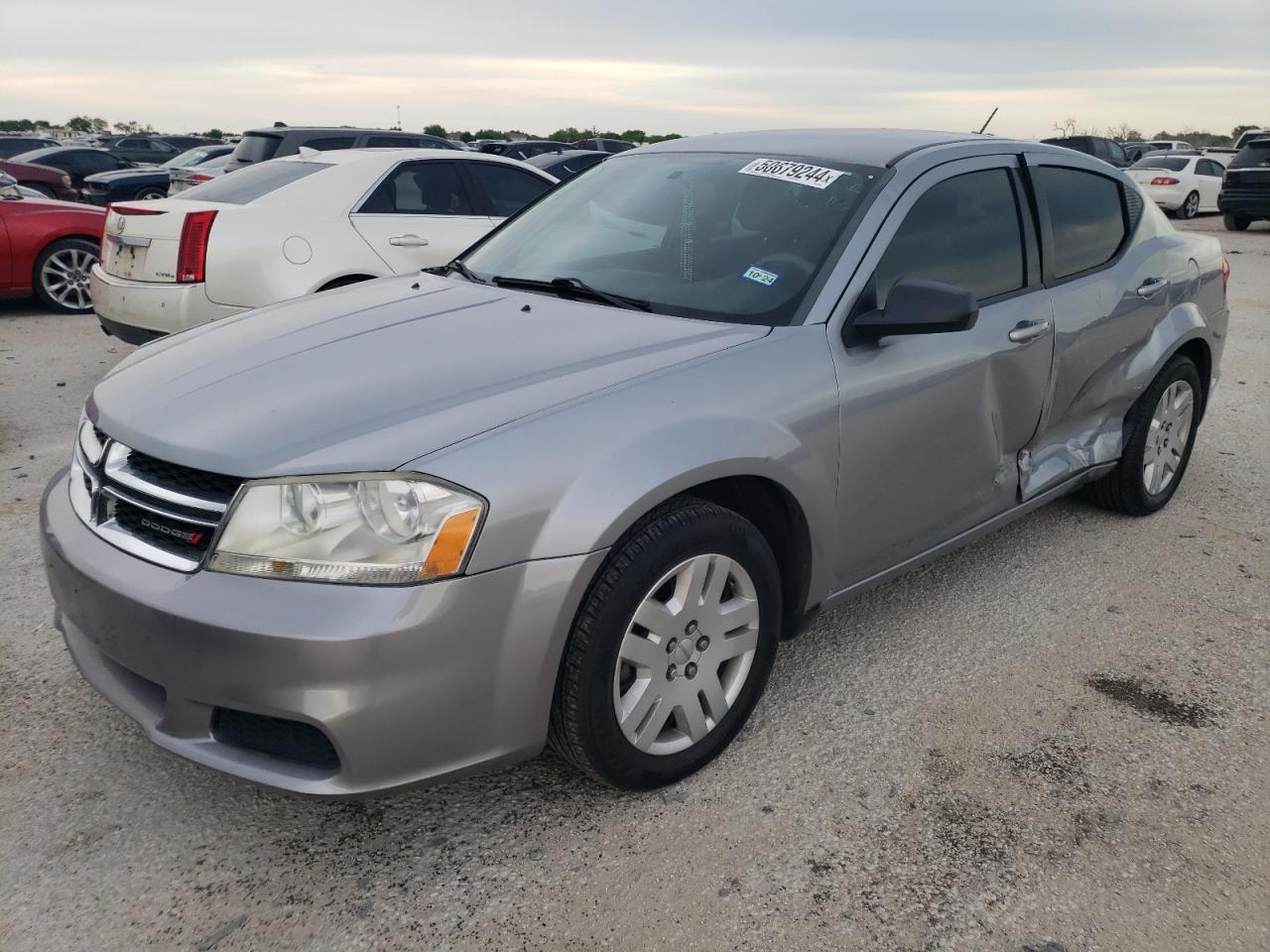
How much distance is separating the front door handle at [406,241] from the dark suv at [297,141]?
3.97 meters

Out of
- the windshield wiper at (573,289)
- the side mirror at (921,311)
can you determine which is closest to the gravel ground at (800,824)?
the side mirror at (921,311)

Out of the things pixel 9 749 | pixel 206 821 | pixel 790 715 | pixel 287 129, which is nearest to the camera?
pixel 206 821

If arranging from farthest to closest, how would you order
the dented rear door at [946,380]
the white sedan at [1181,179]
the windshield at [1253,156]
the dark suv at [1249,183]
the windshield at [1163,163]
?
the windshield at [1163,163], the white sedan at [1181,179], the windshield at [1253,156], the dark suv at [1249,183], the dented rear door at [946,380]

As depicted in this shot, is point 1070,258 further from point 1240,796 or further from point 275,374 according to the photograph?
point 275,374

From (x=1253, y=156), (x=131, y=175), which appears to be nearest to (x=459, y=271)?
(x=131, y=175)

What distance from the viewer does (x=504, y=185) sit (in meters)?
7.29

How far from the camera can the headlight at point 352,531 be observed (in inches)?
82.3

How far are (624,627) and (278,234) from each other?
452 cm

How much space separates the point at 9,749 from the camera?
9.09 ft

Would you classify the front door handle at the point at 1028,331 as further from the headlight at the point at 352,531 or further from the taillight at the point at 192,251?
the taillight at the point at 192,251

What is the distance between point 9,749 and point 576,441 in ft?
5.78

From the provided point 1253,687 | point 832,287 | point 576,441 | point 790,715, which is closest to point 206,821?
point 576,441

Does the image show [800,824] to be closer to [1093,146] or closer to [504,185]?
[504,185]

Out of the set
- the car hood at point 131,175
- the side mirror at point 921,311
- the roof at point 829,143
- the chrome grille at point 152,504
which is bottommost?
the car hood at point 131,175
